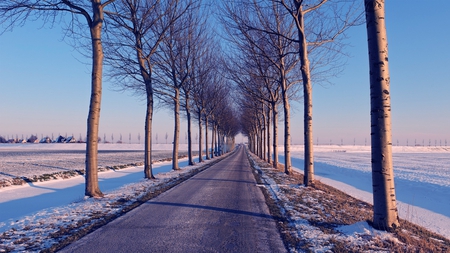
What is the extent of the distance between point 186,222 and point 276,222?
201cm

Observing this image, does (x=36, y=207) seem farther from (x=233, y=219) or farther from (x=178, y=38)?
(x=178, y=38)

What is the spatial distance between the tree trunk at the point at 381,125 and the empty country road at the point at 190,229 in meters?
2.11

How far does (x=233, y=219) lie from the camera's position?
7770 mm

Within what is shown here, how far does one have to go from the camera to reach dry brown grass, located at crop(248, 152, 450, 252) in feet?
18.4

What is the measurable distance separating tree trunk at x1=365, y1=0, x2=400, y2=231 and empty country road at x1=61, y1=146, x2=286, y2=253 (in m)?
2.11

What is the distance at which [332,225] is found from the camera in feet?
23.8

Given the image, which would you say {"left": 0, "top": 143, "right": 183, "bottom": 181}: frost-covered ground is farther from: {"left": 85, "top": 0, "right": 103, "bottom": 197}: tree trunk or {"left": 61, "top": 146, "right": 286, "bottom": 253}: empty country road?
{"left": 61, "top": 146, "right": 286, "bottom": 253}: empty country road

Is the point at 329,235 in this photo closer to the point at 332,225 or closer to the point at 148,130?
the point at 332,225

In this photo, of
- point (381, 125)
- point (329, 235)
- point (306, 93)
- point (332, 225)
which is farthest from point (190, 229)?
point (306, 93)

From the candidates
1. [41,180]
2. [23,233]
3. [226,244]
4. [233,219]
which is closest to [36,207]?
[23,233]

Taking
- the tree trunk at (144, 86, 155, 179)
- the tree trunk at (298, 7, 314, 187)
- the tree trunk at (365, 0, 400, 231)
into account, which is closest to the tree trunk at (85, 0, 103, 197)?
the tree trunk at (144, 86, 155, 179)

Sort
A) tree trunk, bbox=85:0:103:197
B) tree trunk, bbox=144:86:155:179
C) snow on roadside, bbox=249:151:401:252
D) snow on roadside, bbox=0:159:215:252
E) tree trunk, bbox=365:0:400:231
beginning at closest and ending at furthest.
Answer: snow on roadside, bbox=249:151:401:252 → snow on roadside, bbox=0:159:215:252 → tree trunk, bbox=365:0:400:231 → tree trunk, bbox=85:0:103:197 → tree trunk, bbox=144:86:155:179

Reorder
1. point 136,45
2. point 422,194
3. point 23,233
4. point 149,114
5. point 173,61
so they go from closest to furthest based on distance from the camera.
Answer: point 23,233 < point 136,45 < point 149,114 < point 422,194 < point 173,61

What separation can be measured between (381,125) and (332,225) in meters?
2.40
